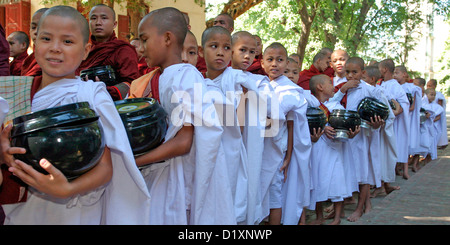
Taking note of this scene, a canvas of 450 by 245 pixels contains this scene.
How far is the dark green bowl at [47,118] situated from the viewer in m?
1.64

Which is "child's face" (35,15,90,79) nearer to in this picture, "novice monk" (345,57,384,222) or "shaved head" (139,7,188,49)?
"shaved head" (139,7,188,49)

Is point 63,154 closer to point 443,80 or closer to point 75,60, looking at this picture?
point 75,60

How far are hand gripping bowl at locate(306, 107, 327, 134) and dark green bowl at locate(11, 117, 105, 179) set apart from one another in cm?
319

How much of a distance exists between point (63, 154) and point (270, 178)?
272 centimetres

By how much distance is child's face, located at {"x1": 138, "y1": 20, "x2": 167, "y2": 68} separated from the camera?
259 centimetres

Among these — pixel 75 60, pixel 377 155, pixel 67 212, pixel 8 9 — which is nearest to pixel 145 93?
pixel 75 60

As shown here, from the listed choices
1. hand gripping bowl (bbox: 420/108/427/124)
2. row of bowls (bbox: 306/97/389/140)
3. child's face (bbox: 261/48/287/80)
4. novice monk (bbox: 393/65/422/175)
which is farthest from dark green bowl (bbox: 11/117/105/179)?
hand gripping bowl (bbox: 420/108/427/124)

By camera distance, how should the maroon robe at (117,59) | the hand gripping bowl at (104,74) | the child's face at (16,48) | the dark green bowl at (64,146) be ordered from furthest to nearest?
Result: the child's face at (16,48) → the maroon robe at (117,59) → the hand gripping bowl at (104,74) → the dark green bowl at (64,146)

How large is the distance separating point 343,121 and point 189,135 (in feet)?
9.64

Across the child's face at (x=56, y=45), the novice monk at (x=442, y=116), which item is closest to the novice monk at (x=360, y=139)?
the child's face at (x=56, y=45)

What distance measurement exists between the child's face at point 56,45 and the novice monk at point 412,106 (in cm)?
780

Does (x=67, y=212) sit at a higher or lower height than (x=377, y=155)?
higher

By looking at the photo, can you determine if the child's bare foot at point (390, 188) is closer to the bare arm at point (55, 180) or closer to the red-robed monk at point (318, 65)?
the red-robed monk at point (318, 65)

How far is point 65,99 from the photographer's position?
1.97m
